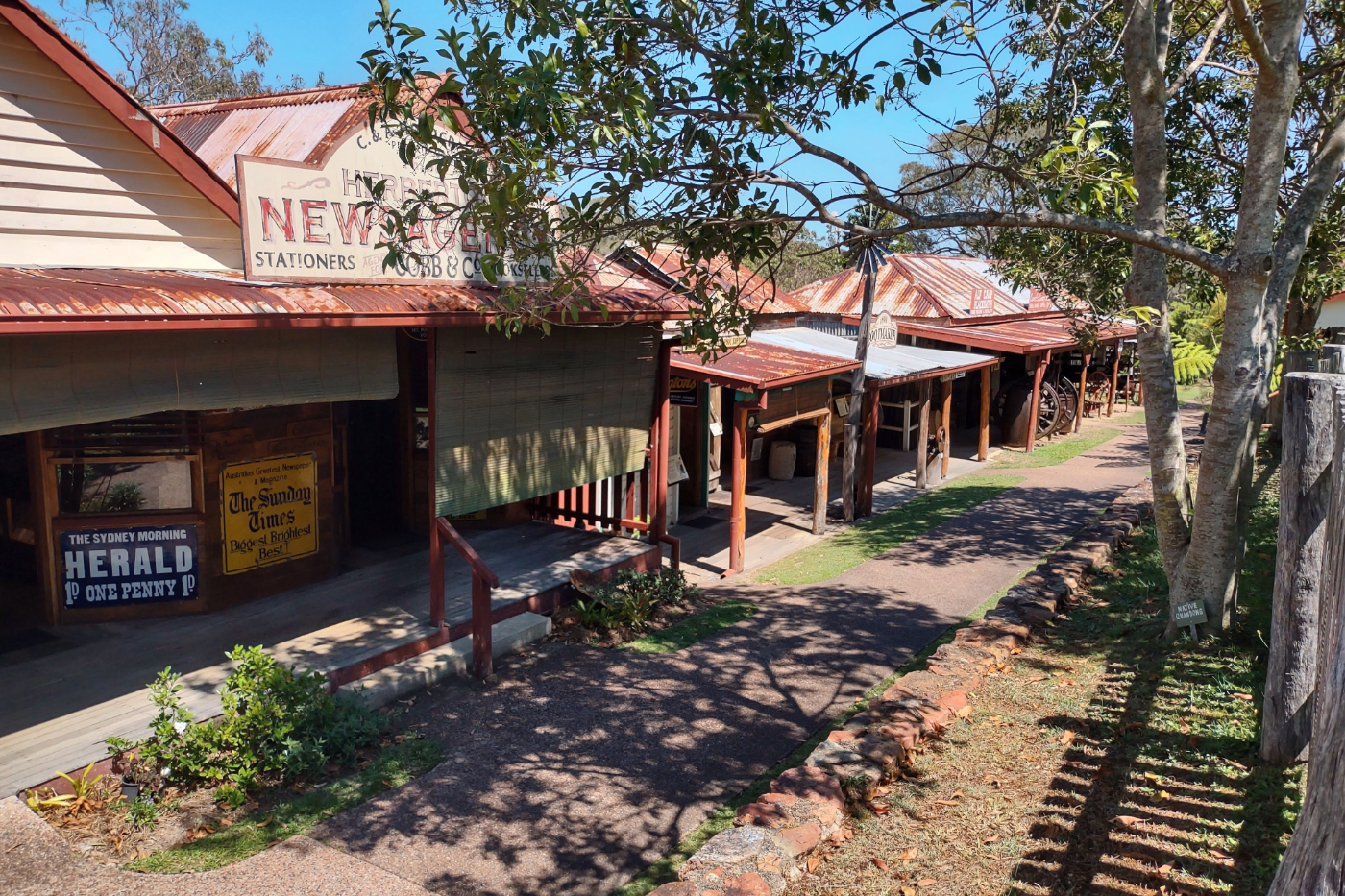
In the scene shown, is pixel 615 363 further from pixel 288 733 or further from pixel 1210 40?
pixel 1210 40

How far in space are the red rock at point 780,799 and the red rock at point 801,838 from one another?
190 mm

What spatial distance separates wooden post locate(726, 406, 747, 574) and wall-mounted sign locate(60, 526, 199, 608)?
18.2 ft

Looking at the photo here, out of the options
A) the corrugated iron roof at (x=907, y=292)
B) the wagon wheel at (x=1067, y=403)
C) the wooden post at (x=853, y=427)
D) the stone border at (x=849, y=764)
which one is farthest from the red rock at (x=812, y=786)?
the wagon wheel at (x=1067, y=403)

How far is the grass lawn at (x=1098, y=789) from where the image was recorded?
14.2ft

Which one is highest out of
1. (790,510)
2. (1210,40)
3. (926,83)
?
(1210,40)

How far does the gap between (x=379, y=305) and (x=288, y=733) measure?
2800mm

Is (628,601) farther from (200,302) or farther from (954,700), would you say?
(200,302)

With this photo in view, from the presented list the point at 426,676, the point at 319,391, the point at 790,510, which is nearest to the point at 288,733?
the point at 426,676

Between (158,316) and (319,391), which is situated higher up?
(158,316)

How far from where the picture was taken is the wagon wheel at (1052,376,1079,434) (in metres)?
22.6

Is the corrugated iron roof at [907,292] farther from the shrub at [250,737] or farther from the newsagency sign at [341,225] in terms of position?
the shrub at [250,737]

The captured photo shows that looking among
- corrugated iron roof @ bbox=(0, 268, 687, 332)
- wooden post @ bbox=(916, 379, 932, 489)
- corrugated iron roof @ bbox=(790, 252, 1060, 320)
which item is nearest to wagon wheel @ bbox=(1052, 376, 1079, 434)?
corrugated iron roof @ bbox=(790, 252, 1060, 320)

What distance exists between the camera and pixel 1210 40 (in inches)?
287

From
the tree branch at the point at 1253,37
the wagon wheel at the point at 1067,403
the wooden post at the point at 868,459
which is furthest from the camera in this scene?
the wagon wheel at the point at 1067,403
